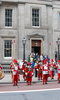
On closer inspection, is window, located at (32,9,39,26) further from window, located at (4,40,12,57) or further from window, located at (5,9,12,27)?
window, located at (4,40,12,57)

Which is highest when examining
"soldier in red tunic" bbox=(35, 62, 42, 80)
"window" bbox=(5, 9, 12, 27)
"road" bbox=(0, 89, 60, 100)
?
"window" bbox=(5, 9, 12, 27)

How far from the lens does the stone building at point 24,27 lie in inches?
1202

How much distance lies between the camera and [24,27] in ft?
101

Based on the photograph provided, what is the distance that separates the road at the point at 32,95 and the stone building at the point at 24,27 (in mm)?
24485

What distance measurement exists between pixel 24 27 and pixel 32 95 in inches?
994

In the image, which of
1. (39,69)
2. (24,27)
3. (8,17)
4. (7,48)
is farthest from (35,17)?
(39,69)

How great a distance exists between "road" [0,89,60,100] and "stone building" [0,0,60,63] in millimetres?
24485

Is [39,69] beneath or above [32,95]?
beneath

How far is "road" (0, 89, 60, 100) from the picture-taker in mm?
5695

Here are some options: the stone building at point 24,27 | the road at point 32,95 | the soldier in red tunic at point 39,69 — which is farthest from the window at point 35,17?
the road at point 32,95

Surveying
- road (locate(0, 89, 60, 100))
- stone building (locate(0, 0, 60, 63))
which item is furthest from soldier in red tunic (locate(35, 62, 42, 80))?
road (locate(0, 89, 60, 100))

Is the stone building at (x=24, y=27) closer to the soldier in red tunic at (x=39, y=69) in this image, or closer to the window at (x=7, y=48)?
the window at (x=7, y=48)

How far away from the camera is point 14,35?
30.8m

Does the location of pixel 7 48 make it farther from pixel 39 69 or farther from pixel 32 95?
pixel 32 95
